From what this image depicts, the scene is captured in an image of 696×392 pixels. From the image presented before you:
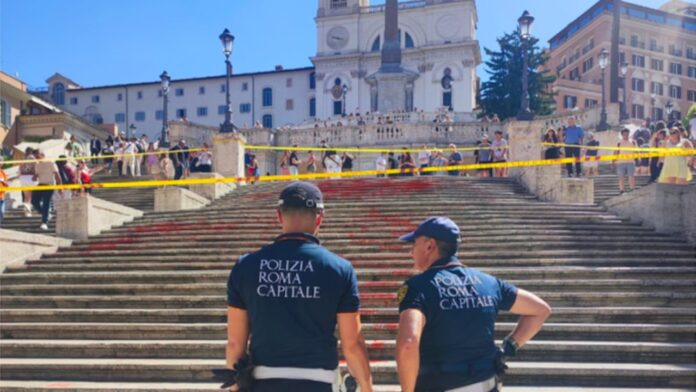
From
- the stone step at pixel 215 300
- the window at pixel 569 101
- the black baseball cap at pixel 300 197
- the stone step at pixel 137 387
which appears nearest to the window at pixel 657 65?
the window at pixel 569 101

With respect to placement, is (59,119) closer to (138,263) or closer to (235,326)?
(138,263)

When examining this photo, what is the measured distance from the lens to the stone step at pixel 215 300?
26.2 feet

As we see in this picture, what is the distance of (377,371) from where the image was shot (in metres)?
6.52

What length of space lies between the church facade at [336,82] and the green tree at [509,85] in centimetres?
1078

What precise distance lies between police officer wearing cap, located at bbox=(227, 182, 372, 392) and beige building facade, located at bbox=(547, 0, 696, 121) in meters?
78.1

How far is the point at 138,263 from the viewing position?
10.4 metres

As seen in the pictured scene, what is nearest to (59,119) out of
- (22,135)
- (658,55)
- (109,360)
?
(22,135)

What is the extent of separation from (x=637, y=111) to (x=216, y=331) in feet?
271

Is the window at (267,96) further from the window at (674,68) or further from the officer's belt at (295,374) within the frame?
the officer's belt at (295,374)

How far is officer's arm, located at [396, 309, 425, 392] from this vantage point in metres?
3.15

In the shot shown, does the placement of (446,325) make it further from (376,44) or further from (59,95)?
(59,95)

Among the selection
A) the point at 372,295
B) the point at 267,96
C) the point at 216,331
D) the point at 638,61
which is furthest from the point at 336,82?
the point at 216,331

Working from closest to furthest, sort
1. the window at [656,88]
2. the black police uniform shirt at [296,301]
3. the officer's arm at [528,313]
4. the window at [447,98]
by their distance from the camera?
the black police uniform shirt at [296,301], the officer's arm at [528,313], the window at [447,98], the window at [656,88]

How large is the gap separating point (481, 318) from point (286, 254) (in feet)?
3.77
